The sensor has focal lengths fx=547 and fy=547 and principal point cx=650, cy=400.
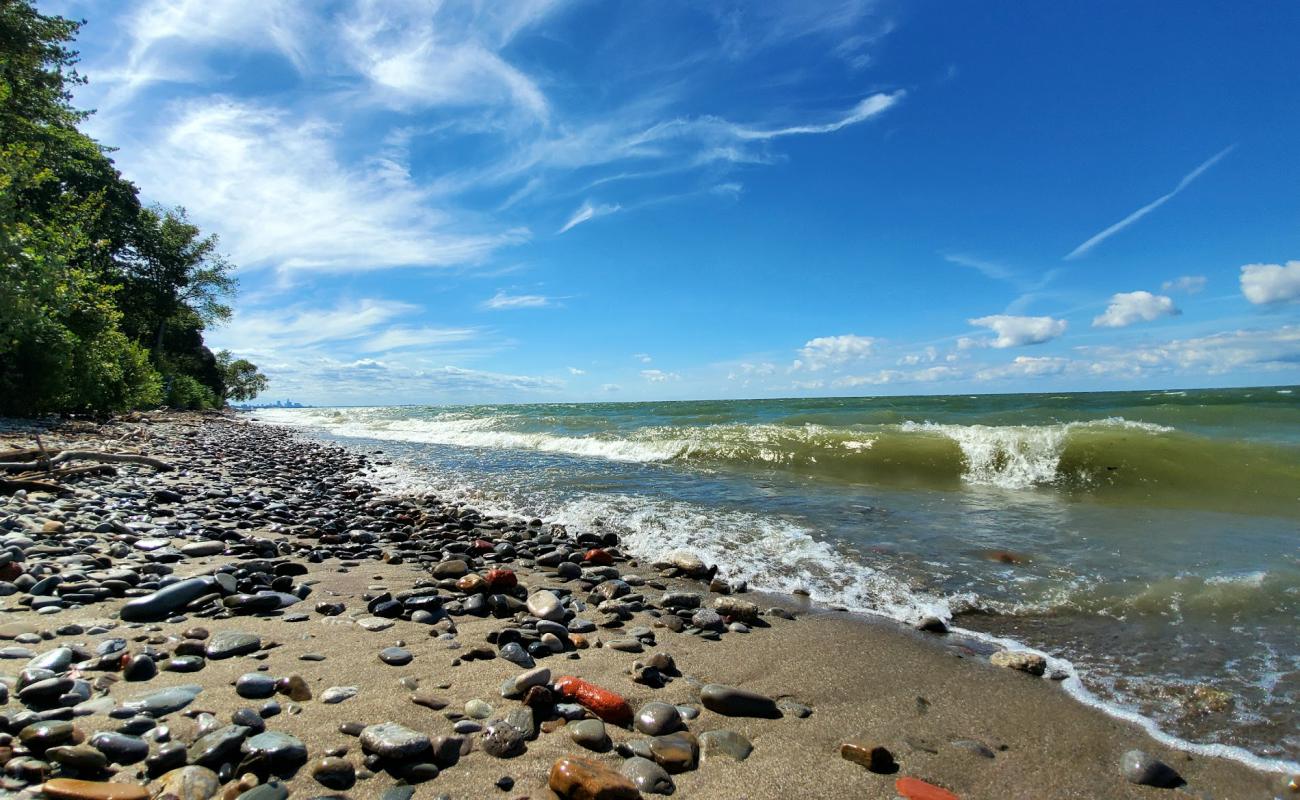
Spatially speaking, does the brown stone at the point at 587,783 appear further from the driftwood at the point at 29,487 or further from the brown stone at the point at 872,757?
the driftwood at the point at 29,487

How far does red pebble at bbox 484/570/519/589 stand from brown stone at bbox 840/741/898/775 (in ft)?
9.85

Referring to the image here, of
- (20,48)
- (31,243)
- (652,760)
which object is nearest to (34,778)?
(652,760)

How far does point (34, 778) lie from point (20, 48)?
27229 mm

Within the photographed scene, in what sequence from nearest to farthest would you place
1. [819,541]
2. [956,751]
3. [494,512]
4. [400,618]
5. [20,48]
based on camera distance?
[956,751] → [400,618] → [819,541] → [494,512] → [20,48]

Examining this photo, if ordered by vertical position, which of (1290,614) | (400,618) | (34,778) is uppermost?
(34,778)

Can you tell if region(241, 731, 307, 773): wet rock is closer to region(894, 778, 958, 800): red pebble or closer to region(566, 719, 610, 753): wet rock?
region(566, 719, 610, 753): wet rock

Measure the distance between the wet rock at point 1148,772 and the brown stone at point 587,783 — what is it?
87.8 inches

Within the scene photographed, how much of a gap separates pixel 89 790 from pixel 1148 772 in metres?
4.07

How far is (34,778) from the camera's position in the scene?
1838 millimetres

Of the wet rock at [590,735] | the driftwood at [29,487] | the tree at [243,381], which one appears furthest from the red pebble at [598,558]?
the tree at [243,381]

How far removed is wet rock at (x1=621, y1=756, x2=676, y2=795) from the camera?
216 centimetres

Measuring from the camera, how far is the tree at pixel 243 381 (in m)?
68.9

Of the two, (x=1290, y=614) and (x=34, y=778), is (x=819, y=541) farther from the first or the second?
(x=34, y=778)

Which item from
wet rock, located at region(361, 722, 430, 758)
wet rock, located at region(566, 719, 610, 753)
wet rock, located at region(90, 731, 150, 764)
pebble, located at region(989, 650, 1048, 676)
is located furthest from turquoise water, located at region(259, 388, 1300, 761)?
wet rock, located at region(90, 731, 150, 764)
